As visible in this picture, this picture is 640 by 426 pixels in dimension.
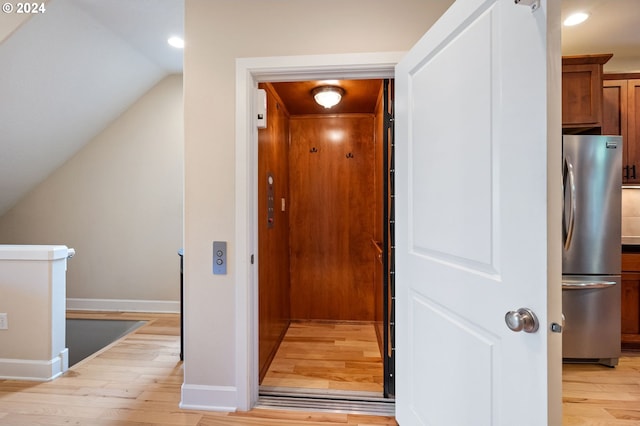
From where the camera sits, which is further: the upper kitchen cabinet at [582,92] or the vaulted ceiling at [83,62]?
the upper kitchen cabinet at [582,92]

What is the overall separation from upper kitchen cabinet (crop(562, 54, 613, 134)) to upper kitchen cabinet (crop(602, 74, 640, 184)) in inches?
13.5

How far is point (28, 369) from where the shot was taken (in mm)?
2152

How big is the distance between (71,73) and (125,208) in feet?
4.98

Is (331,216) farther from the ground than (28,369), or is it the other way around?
(331,216)

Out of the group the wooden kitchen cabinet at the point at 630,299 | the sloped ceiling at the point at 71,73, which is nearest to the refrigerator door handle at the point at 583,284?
the wooden kitchen cabinet at the point at 630,299

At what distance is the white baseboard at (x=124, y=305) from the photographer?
3.55 meters

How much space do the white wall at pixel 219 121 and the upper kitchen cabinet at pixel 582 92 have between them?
1.99 metres

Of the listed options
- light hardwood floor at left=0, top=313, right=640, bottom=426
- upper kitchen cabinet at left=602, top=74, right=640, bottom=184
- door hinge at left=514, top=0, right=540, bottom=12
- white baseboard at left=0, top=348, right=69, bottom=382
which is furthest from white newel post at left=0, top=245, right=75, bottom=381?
upper kitchen cabinet at left=602, top=74, right=640, bottom=184

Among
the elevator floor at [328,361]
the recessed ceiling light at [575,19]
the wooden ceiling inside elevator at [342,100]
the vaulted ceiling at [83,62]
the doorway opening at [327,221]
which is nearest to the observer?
the elevator floor at [328,361]

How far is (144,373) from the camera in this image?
224cm

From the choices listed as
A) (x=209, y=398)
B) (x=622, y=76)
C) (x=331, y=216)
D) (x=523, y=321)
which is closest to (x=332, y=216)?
(x=331, y=216)

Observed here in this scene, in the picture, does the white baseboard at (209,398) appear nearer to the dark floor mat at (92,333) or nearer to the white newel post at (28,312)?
the white newel post at (28,312)

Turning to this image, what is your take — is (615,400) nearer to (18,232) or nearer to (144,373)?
(144,373)

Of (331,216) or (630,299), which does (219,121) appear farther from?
(630,299)
